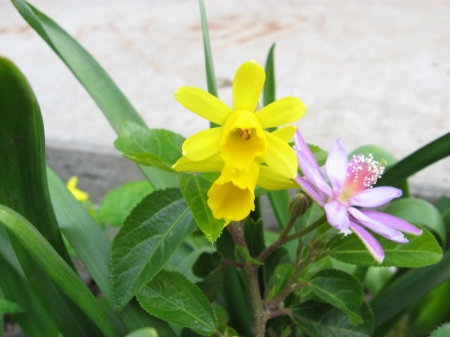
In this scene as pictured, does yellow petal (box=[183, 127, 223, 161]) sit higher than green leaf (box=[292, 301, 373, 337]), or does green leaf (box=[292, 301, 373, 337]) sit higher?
yellow petal (box=[183, 127, 223, 161])

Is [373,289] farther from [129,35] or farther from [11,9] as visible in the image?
[11,9]

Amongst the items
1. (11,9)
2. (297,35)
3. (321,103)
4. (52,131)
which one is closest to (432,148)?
(321,103)

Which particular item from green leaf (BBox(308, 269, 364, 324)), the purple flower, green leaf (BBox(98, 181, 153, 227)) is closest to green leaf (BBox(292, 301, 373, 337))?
green leaf (BBox(308, 269, 364, 324))

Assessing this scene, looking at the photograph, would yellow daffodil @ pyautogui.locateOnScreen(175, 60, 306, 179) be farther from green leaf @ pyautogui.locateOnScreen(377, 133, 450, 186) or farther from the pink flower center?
green leaf @ pyautogui.locateOnScreen(377, 133, 450, 186)

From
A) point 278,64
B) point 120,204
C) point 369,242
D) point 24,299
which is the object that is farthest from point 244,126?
point 278,64

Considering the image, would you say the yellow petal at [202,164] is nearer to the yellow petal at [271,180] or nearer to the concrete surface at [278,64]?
the yellow petal at [271,180]

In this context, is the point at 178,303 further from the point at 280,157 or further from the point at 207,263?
the point at 280,157
